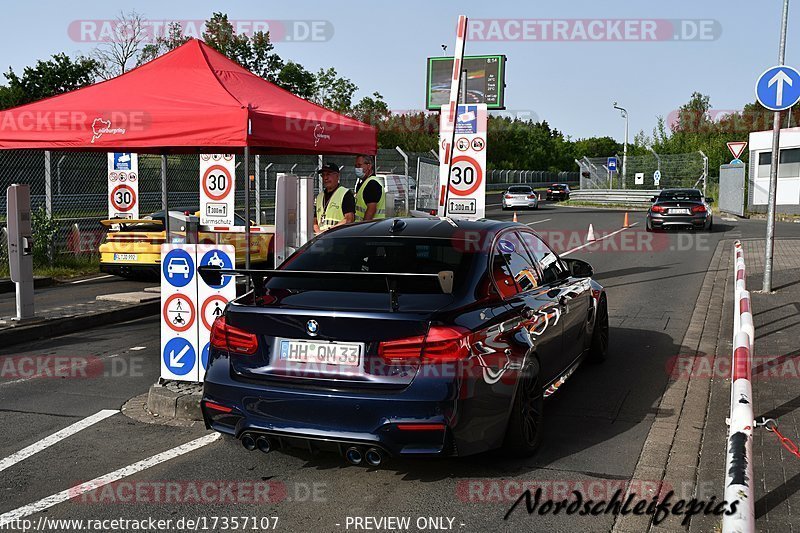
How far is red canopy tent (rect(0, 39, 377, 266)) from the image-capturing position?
8.70 m

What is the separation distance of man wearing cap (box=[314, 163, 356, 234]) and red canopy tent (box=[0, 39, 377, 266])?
49 cm

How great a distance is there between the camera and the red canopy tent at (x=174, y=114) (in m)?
8.70

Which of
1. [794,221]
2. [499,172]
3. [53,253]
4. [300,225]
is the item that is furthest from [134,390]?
[499,172]

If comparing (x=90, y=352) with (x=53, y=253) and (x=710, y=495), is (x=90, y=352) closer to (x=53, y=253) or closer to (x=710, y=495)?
(x=710, y=495)

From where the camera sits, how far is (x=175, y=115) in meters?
8.80

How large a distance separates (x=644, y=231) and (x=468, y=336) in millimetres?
23645

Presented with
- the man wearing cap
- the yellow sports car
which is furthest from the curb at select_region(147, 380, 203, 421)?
the yellow sports car

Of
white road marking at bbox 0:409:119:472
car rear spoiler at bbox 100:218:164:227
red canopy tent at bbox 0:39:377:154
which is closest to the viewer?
white road marking at bbox 0:409:119:472

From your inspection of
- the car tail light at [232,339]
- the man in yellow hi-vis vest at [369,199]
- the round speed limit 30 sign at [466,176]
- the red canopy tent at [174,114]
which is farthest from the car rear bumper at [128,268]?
the car tail light at [232,339]

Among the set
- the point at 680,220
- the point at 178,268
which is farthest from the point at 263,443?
the point at 680,220

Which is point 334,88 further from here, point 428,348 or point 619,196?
point 428,348

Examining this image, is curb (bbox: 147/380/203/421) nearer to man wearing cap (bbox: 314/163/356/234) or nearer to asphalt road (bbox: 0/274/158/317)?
man wearing cap (bbox: 314/163/356/234)

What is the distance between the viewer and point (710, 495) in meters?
4.50

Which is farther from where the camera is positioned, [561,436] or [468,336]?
[561,436]
